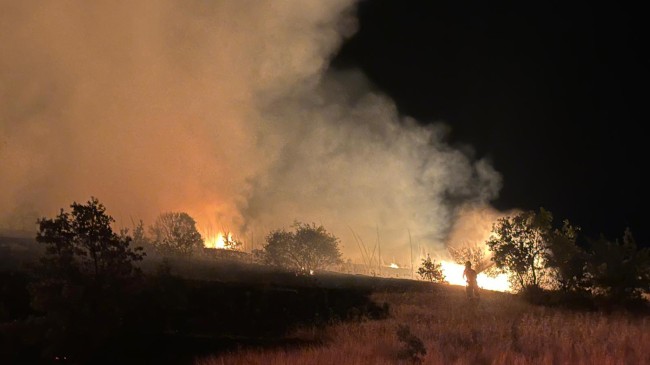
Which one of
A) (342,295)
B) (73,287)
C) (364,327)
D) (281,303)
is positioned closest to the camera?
(73,287)

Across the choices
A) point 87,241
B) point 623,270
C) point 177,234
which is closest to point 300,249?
point 177,234

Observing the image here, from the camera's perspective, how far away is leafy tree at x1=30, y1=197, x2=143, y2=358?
1322 cm

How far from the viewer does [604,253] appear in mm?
31031

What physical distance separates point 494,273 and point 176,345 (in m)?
30.7

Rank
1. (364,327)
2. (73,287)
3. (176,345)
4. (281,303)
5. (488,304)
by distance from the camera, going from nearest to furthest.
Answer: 1. (73,287)
2. (176,345)
3. (364,327)
4. (281,303)
5. (488,304)

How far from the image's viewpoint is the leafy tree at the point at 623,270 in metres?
29.8

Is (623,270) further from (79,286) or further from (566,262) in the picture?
(79,286)

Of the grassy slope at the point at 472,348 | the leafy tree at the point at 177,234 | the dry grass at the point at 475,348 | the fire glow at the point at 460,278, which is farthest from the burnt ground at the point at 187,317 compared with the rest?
the fire glow at the point at 460,278

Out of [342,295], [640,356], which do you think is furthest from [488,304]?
[640,356]

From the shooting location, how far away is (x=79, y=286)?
1354 centimetres

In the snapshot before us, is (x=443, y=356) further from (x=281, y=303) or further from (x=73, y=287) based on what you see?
(x=281, y=303)

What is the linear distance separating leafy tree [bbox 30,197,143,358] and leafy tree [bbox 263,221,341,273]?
62.2 m

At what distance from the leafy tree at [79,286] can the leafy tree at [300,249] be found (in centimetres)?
6222

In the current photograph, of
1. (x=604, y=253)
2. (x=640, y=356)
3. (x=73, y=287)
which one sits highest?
(x=604, y=253)
